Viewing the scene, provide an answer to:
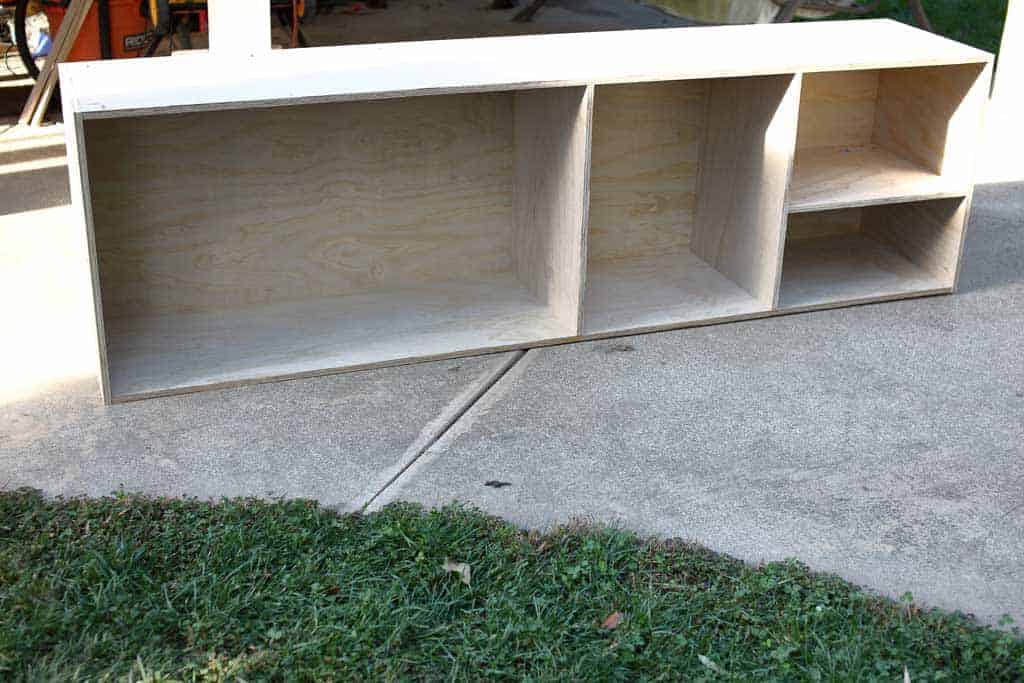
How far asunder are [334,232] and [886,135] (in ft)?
6.63

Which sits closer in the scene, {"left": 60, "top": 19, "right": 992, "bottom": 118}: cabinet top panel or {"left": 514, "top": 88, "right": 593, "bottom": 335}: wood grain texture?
{"left": 60, "top": 19, "right": 992, "bottom": 118}: cabinet top panel

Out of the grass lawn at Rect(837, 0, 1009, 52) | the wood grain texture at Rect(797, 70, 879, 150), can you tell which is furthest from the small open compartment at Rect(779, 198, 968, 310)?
the grass lawn at Rect(837, 0, 1009, 52)

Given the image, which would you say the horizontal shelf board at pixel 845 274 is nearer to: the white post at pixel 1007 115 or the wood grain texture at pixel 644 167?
the wood grain texture at pixel 644 167

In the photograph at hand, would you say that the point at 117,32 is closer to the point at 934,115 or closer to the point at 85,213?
the point at 85,213

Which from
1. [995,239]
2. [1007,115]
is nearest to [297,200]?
[995,239]

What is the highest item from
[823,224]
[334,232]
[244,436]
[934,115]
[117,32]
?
[934,115]

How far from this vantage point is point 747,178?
13.1ft

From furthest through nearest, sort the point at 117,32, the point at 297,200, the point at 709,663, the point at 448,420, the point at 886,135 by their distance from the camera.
Result: the point at 117,32, the point at 886,135, the point at 297,200, the point at 448,420, the point at 709,663

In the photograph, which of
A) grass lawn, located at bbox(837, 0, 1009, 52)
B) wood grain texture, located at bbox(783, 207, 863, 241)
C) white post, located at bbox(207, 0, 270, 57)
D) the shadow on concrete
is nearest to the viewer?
white post, located at bbox(207, 0, 270, 57)

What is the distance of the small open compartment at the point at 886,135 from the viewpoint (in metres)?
3.97

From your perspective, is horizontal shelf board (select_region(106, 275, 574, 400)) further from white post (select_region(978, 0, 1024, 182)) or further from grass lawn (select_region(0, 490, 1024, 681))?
white post (select_region(978, 0, 1024, 182))

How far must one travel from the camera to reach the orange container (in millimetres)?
6391

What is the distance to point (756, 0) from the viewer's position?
7734mm

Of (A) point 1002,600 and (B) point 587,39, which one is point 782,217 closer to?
(B) point 587,39
